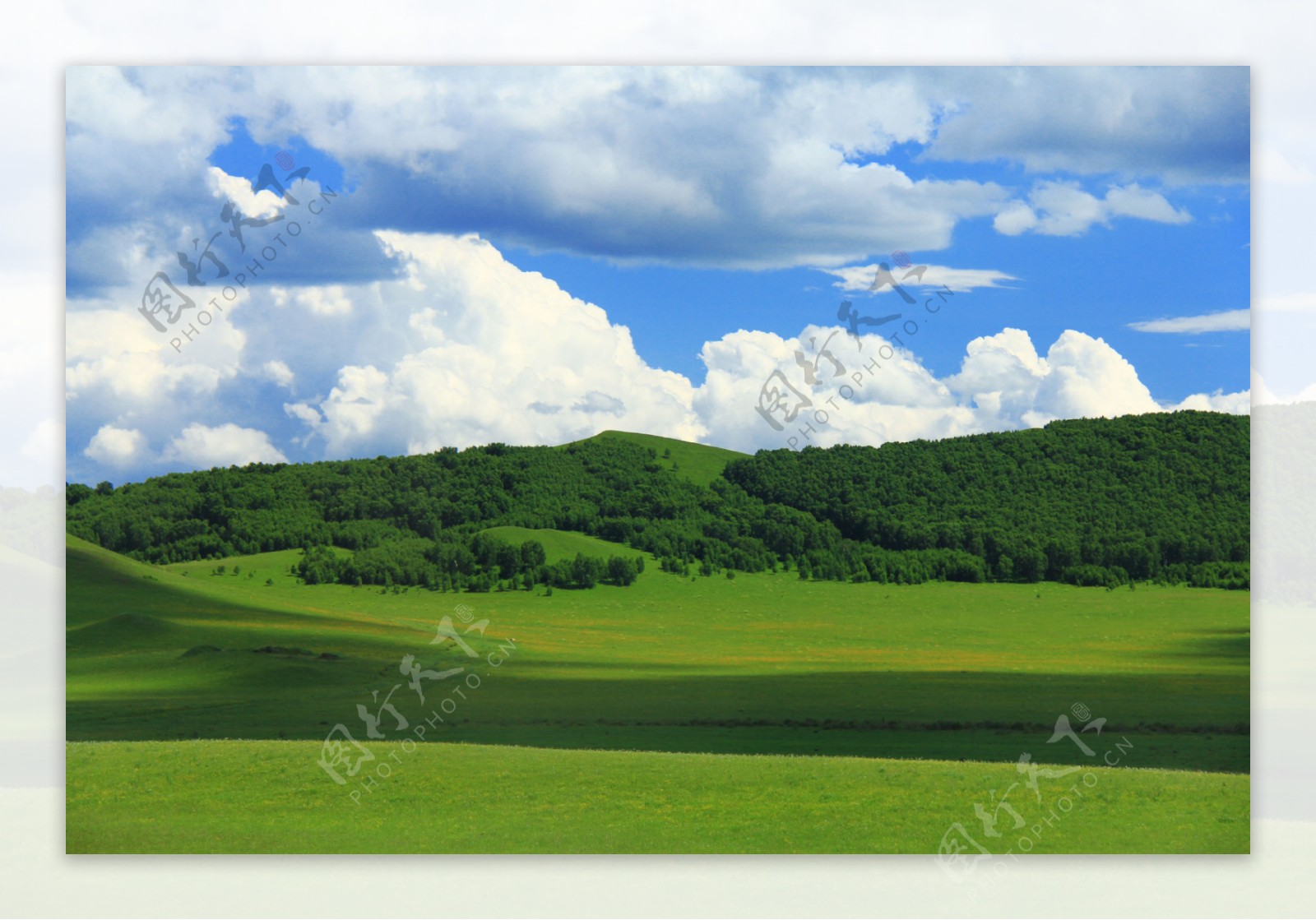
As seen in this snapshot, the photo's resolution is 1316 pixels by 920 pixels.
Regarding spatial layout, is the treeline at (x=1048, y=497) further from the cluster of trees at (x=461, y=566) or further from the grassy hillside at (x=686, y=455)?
the cluster of trees at (x=461, y=566)

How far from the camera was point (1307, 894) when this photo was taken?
1019cm

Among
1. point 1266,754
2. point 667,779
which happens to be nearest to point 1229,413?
point 1266,754

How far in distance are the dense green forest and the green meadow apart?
34cm

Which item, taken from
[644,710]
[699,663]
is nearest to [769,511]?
[699,663]

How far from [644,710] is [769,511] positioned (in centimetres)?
370

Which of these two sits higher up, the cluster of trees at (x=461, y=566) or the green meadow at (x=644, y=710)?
the cluster of trees at (x=461, y=566)

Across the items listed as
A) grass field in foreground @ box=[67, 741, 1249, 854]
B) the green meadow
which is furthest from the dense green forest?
grass field in foreground @ box=[67, 741, 1249, 854]

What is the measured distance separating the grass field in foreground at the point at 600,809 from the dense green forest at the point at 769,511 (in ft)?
10.4

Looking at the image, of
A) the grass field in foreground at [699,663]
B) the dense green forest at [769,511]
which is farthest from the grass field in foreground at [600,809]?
the dense green forest at [769,511]

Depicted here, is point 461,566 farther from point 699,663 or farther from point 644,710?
point 699,663

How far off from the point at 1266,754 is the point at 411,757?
33.3 ft

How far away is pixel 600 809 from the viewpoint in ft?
34.0

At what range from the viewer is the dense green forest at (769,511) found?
13.0 metres

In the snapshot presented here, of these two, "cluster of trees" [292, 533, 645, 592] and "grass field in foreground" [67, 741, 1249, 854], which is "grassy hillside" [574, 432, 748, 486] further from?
"grass field in foreground" [67, 741, 1249, 854]
